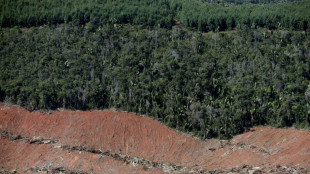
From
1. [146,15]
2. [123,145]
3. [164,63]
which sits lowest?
[123,145]

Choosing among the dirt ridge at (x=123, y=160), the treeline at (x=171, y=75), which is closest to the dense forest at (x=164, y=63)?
the treeline at (x=171, y=75)

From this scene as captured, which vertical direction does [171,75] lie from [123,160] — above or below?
above

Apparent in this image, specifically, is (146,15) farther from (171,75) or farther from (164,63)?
(171,75)

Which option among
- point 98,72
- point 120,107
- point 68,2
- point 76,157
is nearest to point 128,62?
→ point 98,72

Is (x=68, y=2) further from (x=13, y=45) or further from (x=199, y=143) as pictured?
(x=199, y=143)

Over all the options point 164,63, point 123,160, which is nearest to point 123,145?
point 123,160

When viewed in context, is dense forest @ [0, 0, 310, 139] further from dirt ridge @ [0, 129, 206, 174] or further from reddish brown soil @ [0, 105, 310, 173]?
dirt ridge @ [0, 129, 206, 174]
